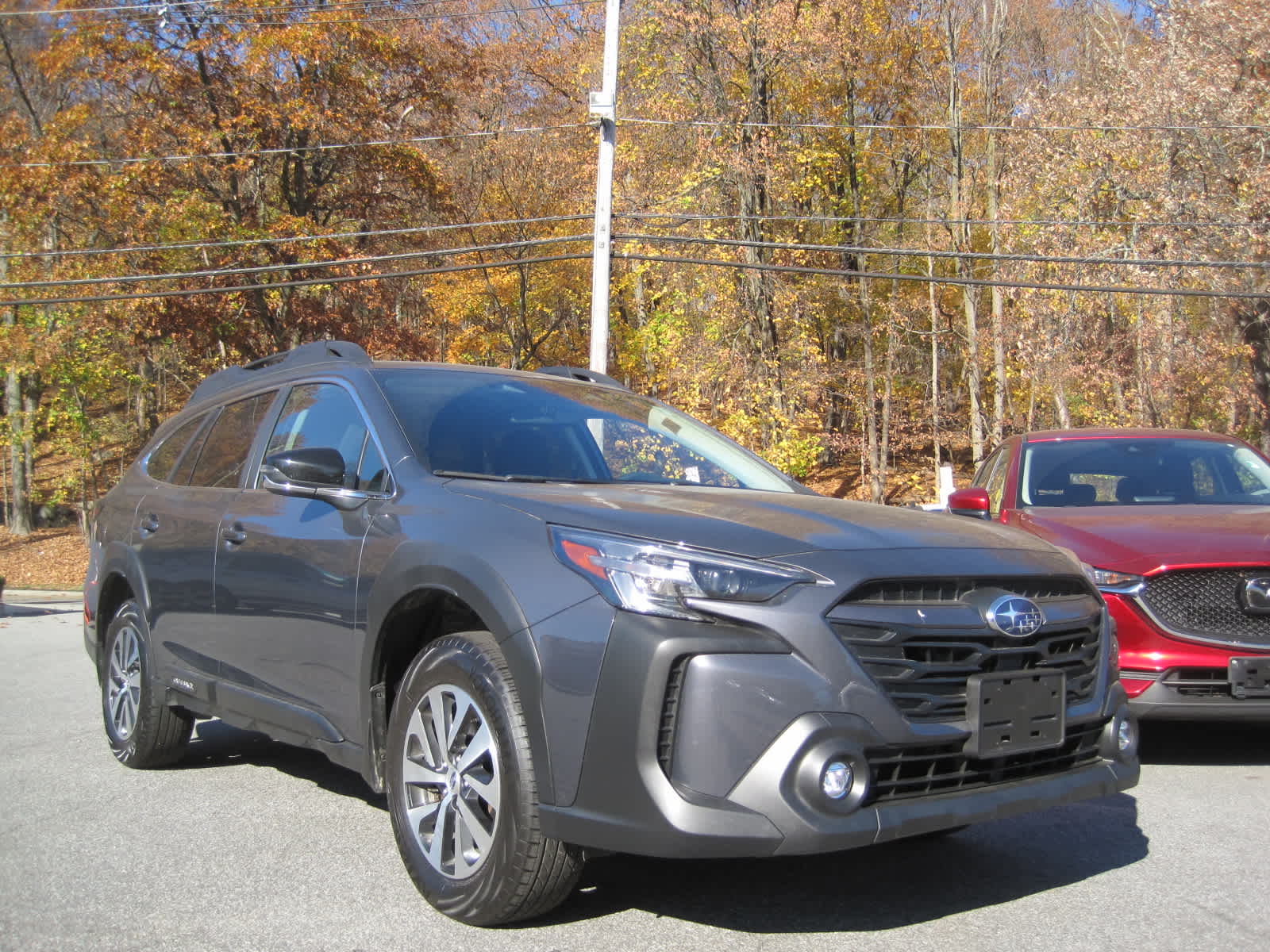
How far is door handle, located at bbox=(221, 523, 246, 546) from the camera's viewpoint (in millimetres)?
4926

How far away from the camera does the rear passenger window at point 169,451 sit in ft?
20.0

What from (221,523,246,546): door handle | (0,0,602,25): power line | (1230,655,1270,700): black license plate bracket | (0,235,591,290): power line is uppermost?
(0,0,602,25): power line

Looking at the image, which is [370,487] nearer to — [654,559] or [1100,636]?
[654,559]

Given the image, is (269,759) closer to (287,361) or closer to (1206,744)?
(287,361)

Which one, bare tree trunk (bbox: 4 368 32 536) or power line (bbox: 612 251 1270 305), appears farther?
bare tree trunk (bbox: 4 368 32 536)

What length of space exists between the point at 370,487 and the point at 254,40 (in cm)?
2349

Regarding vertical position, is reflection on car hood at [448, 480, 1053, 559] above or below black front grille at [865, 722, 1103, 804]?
above

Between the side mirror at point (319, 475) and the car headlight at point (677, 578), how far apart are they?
1.33 m

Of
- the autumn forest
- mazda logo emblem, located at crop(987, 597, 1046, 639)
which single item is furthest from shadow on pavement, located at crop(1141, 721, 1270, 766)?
the autumn forest

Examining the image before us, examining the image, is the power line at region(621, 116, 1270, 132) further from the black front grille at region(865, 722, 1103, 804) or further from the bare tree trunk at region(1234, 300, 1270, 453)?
the black front grille at region(865, 722, 1103, 804)

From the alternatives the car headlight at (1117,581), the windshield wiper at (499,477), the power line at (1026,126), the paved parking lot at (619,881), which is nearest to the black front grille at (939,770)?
the paved parking lot at (619,881)

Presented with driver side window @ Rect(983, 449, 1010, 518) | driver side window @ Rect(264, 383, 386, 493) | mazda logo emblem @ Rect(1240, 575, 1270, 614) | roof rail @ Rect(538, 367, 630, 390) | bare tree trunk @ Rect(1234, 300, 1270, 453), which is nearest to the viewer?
driver side window @ Rect(264, 383, 386, 493)

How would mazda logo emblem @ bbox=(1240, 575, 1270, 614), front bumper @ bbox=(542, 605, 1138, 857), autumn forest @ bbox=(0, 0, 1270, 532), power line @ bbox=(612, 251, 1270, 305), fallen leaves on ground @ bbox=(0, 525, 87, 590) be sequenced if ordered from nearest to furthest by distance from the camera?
1. front bumper @ bbox=(542, 605, 1138, 857)
2. mazda logo emblem @ bbox=(1240, 575, 1270, 614)
3. power line @ bbox=(612, 251, 1270, 305)
4. autumn forest @ bbox=(0, 0, 1270, 532)
5. fallen leaves on ground @ bbox=(0, 525, 87, 590)

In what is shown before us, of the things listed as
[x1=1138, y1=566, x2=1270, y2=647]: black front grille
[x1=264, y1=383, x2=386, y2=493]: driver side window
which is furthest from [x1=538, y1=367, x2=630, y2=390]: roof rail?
[x1=1138, y1=566, x2=1270, y2=647]: black front grille
